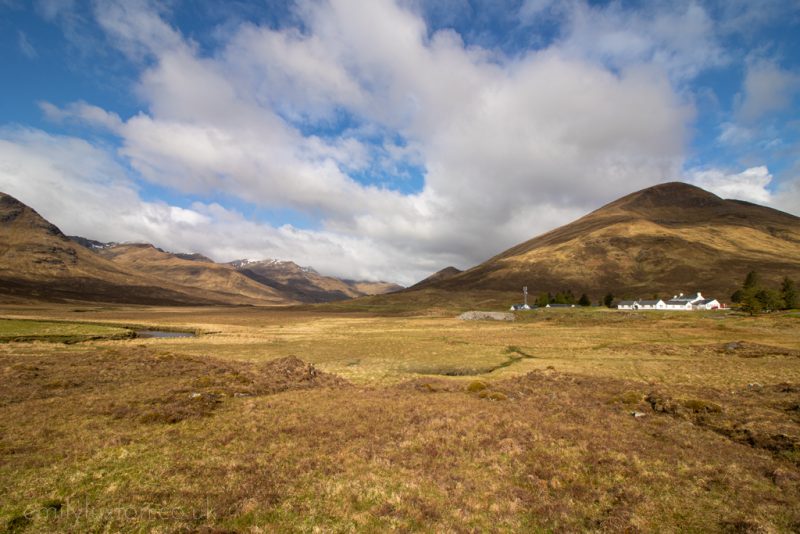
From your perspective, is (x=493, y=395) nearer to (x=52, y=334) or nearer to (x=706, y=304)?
(x=52, y=334)

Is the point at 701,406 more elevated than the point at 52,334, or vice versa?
the point at 701,406

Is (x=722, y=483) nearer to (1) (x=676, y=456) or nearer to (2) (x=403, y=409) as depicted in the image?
(1) (x=676, y=456)

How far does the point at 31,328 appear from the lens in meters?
71.3

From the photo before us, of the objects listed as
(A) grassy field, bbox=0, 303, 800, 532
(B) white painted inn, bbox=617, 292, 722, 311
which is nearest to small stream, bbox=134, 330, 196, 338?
(A) grassy field, bbox=0, 303, 800, 532

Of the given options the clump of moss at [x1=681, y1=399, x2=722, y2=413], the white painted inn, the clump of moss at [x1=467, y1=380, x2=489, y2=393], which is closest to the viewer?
the clump of moss at [x1=681, y1=399, x2=722, y2=413]

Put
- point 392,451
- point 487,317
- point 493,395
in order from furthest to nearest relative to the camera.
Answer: point 487,317 < point 493,395 < point 392,451

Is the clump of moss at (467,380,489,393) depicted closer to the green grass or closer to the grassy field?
the grassy field

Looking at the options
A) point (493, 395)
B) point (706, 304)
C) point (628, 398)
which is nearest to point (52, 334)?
point (493, 395)

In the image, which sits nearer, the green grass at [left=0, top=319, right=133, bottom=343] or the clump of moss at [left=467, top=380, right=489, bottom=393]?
the clump of moss at [left=467, top=380, right=489, bottom=393]

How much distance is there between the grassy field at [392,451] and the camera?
11.2m

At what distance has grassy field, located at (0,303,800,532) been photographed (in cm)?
1123

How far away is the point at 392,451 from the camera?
54.1 feet

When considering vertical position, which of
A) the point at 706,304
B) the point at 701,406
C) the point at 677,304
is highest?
the point at 706,304

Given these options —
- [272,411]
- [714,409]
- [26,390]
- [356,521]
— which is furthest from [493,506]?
[26,390]
